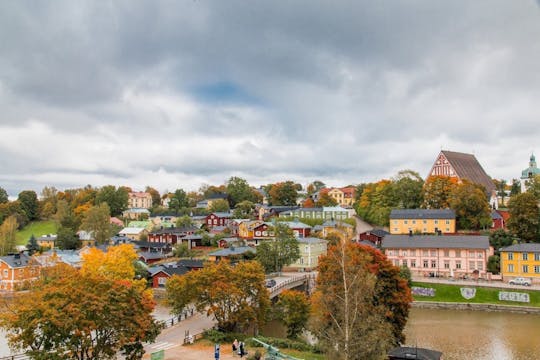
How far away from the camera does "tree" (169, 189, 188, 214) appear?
96688mm

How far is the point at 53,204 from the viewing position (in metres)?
104

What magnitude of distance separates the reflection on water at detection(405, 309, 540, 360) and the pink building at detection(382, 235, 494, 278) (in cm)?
865

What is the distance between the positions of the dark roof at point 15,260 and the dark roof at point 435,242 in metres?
41.5

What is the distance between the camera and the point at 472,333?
31781 millimetres

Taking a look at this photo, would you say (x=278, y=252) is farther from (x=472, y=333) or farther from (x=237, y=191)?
(x=237, y=191)

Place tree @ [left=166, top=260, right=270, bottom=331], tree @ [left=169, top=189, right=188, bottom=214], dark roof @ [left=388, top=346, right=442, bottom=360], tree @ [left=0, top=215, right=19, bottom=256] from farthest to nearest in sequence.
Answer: tree @ [left=169, top=189, right=188, bottom=214], tree @ [left=0, top=215, right=19, bottom=256], tree @ [left=166, top=260, right=270, bottom=331], dark roof @ [left=388, top=346, right=442, bottom=360]

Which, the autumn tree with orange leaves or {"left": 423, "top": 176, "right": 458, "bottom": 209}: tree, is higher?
{"left": 423, "top": 176, "right": 458, "bottom": 209}: tree

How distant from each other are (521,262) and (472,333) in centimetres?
1639

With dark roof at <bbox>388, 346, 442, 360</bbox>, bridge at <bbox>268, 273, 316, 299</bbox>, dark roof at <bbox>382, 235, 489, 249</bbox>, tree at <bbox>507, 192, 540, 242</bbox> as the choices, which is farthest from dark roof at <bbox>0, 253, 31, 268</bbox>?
tree at <bbox>507, 192, 540, 242</bbox>

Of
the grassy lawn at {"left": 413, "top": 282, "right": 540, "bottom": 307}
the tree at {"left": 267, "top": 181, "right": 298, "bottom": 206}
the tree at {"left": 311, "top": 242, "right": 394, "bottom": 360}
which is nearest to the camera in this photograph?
the tree at {"left": 311, "top": 242, "right": 394, "bottom": 360}

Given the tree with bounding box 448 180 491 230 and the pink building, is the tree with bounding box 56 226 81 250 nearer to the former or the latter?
the pink building

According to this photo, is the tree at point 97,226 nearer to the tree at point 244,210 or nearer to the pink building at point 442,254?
the tree at point 244,210

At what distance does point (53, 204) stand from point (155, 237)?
4584cm

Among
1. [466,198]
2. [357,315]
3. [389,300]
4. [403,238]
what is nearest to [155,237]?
[403,238]
